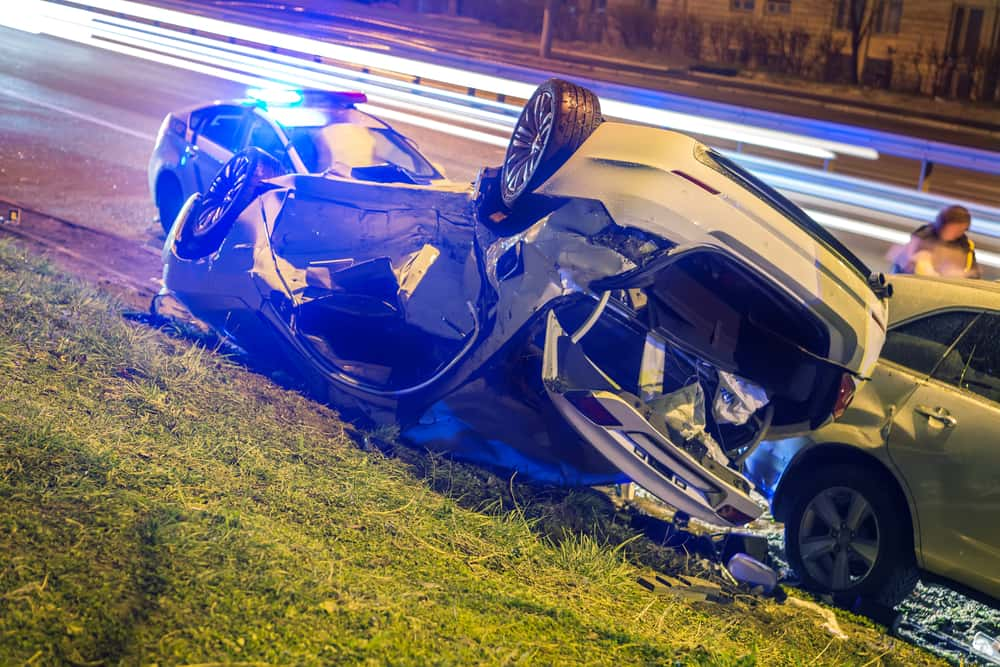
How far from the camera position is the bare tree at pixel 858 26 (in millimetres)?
31250

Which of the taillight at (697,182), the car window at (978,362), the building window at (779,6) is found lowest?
the car window at (978,362)

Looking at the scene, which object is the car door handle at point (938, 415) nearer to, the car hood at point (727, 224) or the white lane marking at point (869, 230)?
the car hood at point (727, 224)

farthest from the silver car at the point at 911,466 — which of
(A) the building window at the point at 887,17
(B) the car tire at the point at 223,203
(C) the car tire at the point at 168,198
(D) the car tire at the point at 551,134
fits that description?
(A) the building window at the point at 887,17

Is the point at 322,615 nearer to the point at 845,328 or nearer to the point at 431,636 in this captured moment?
the point at 431,636

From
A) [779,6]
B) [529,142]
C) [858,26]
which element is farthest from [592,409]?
[779,6]

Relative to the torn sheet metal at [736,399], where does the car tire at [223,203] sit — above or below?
above

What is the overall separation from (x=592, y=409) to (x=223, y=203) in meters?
3.37

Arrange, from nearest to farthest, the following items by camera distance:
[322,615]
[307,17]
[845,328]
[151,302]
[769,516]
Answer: [322,615] < [845,328] < [769,516] < [151,302] < [307,17]

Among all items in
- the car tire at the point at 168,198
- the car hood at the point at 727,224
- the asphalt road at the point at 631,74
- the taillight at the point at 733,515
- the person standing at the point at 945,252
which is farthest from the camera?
the asphalt road at the point at 631,74

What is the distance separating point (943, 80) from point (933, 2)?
3491 mm

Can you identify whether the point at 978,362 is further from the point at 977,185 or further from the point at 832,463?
the point at 977,185

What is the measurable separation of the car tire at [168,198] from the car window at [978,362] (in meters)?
6.88

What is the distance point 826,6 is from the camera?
3288cm

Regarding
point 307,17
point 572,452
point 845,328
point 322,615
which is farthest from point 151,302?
point 307,17
